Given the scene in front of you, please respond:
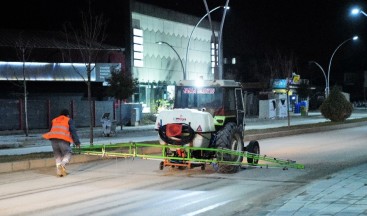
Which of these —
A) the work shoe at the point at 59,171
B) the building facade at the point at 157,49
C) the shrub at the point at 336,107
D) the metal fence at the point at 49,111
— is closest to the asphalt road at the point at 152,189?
the work shoe at the point at 59,171

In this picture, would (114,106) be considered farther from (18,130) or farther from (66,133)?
(66,133)

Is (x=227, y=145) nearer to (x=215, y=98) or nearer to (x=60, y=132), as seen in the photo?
(x=215, y=98)

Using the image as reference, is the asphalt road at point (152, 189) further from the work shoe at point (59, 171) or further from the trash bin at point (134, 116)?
the trash bin at point (134, 116)

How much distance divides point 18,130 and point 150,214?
27255 mm

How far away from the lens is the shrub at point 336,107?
36.8m

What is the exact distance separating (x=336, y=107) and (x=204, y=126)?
25646 millimetres

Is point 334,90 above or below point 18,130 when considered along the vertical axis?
above

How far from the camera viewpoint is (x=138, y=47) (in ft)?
187

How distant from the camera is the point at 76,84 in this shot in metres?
44.9

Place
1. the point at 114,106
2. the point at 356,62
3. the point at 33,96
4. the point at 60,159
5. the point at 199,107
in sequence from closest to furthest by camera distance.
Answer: the point at 60,159
the point at 199,107
the point at 114,106
the point at 33,96
the point at 356,62

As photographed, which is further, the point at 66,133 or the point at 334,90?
the point at 334,90

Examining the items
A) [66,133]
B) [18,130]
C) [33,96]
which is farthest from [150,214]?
[33,96]

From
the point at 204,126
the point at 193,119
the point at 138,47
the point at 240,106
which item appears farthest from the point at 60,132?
the point at 138,47

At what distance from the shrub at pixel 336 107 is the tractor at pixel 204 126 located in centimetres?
2380
